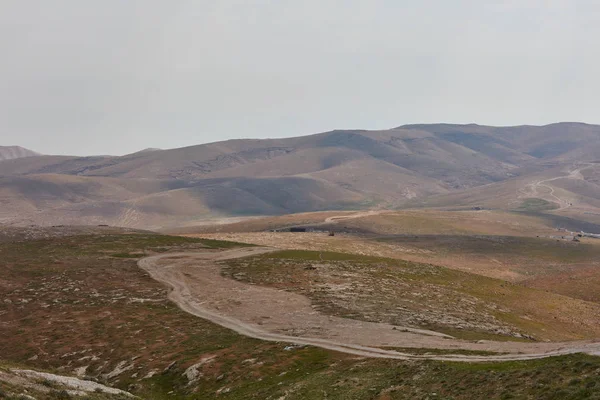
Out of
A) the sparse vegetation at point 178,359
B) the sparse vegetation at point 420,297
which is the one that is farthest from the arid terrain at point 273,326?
the sparse vegetation at point 420,297

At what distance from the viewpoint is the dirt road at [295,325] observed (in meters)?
36.9

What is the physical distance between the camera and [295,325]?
165 feet

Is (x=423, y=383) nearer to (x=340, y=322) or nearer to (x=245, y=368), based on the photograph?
(x=245, y=368)

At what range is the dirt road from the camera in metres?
36.9

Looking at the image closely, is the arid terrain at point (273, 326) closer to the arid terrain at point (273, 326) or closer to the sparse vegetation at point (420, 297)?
the arid terrain at point (273, 326)

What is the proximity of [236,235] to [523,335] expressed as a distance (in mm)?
106469

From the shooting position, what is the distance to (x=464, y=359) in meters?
34.4

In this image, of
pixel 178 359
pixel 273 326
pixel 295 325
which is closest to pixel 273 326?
pixel 273 326

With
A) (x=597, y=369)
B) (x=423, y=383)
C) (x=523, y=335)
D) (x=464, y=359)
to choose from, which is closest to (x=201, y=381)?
(x=423, y=383)

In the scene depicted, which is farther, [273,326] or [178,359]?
[273,326]

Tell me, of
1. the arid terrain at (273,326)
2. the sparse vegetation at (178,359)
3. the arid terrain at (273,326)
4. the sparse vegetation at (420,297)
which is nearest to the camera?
the sparse vegetation at (178,359)

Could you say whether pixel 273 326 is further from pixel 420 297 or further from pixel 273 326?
pixel 420 297

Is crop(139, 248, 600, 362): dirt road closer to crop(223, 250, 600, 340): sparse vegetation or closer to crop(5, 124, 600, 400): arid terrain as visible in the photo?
crop(5, 124, 600, 400): arid terrain

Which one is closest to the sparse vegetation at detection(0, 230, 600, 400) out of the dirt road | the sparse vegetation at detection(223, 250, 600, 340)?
the dirt road
